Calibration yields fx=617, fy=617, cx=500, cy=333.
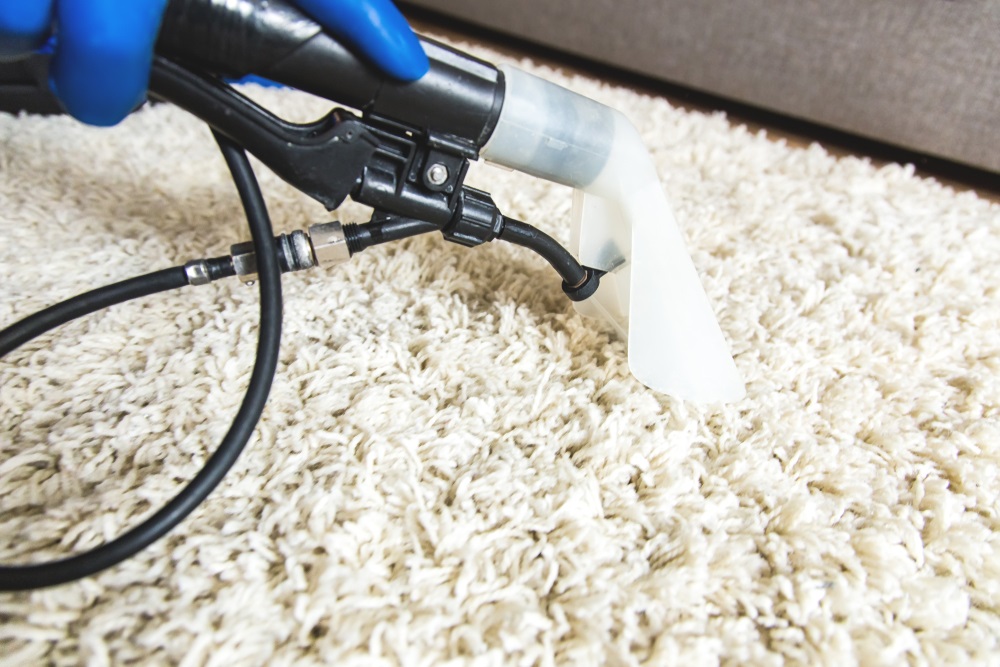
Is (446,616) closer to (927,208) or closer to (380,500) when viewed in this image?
(380,500)

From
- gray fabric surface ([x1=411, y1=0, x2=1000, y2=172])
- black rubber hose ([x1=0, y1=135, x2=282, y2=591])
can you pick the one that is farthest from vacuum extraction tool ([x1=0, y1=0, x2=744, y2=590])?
gray fabric surface ([x1=411, y1=0, x2=1000, y2=172])

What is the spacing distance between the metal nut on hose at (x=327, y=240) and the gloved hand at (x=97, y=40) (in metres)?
0.13

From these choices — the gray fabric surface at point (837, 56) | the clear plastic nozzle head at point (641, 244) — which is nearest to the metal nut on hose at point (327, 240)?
the clear plastic nozzle head at point (641, 244)

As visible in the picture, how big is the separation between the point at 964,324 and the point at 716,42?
0.68 metres

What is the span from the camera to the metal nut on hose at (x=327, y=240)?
43 centimetres

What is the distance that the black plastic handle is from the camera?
13.3 inches

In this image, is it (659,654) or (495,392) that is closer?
(659,654)

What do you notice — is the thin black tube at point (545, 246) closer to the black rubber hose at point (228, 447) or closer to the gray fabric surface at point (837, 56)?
the black rubber hose at point (228, 447)

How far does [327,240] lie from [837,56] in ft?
3.16

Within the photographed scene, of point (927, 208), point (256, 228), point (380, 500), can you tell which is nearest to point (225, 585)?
point (380, 500)

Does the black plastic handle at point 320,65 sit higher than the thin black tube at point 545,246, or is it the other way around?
the black plastic handle at point 320,65

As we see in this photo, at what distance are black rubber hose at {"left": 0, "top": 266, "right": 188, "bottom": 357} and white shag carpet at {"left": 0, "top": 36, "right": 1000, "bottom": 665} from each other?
7 centimetres

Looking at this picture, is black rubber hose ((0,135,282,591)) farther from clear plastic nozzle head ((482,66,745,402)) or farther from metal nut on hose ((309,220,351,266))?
clear plastic nozzle head ((482,66,745,402))

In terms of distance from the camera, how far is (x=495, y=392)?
487 mm
